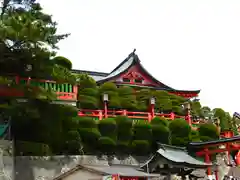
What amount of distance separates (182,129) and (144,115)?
122 inches

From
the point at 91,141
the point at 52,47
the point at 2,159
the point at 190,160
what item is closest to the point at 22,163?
the point at 2,159

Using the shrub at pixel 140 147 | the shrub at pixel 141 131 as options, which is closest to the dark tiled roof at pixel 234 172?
the shrub at pixel 140 147

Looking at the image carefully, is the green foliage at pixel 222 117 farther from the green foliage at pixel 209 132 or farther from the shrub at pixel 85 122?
the shrub at pixel 85 122

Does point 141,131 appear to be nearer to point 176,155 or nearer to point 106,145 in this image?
point 106,145

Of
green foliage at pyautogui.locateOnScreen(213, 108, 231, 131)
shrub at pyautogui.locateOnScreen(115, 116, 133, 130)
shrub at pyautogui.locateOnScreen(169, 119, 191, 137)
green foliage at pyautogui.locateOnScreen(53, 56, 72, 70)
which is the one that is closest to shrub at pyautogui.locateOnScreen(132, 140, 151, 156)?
shrub at pyautogui.locateOnScreen(115, 116, 133, 130)

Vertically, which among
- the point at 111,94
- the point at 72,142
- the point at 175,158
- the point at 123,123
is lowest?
the point at 175,158

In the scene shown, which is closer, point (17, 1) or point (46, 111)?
point (46, 111)

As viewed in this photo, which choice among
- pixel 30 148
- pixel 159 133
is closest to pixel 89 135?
pixel 30 148

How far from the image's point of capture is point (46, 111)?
19.9 meters

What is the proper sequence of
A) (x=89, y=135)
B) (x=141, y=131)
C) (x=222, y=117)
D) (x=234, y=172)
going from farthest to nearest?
(x=222, y=117) < (x=234, y=172) < (x=141, y=131) < (x=89, y=135)

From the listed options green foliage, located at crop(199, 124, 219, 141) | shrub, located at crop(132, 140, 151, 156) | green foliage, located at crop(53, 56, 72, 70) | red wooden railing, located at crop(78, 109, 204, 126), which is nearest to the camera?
green foliage, located at crop(53, 56, 72, 70)

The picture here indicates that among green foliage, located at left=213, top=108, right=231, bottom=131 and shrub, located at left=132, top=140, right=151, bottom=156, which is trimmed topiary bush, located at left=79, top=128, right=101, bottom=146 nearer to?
shrub, located at left=132, top=140, right=151, bottom=156

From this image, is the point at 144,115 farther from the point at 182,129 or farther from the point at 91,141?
the point at 91,141

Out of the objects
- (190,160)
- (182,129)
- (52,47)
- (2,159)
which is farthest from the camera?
(182,129)
